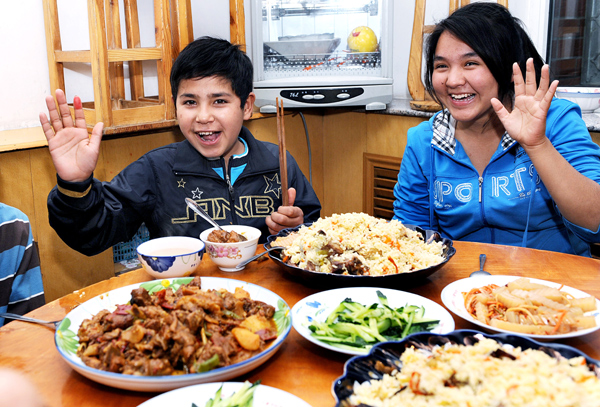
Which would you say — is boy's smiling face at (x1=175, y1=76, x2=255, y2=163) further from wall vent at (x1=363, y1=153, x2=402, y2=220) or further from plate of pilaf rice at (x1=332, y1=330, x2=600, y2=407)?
wall vent at (x1=363, y1=153, x2=402, y2=220)

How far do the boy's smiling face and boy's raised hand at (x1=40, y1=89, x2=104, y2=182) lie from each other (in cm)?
48

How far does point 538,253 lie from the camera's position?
146cm

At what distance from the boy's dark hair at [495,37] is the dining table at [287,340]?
2.22 feet

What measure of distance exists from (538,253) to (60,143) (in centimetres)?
140

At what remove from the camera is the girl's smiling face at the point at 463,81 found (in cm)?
179

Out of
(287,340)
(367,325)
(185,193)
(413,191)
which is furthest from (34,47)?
(367,325)

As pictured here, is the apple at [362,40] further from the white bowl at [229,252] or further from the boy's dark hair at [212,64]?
the white bowl at [229,252]

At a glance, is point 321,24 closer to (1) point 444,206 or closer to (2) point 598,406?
(1) point 444,206

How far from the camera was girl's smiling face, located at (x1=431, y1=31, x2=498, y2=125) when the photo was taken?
179cm

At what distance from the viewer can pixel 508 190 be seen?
1781 millimetres

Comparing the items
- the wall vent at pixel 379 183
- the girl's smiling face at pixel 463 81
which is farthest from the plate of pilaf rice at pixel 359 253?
the wall vent at pixel 379 183

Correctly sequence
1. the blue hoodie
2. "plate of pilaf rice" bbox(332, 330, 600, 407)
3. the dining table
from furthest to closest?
1. the blue hoodie
2. the dining table
3. "plate of pilaf rice" bbox(332, 330, 600, 407)

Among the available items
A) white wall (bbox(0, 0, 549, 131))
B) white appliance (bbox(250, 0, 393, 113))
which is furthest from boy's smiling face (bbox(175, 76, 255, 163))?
white appliance (bbox(250, 0, 393, 113))

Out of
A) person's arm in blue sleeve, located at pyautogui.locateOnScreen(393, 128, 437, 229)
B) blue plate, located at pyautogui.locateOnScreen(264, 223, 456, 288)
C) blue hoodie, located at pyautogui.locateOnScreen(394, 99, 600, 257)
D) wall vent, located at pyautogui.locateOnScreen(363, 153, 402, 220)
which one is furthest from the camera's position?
wall vent, located at pyautogui.locateOnScreen(363, 153, 402, 220)
